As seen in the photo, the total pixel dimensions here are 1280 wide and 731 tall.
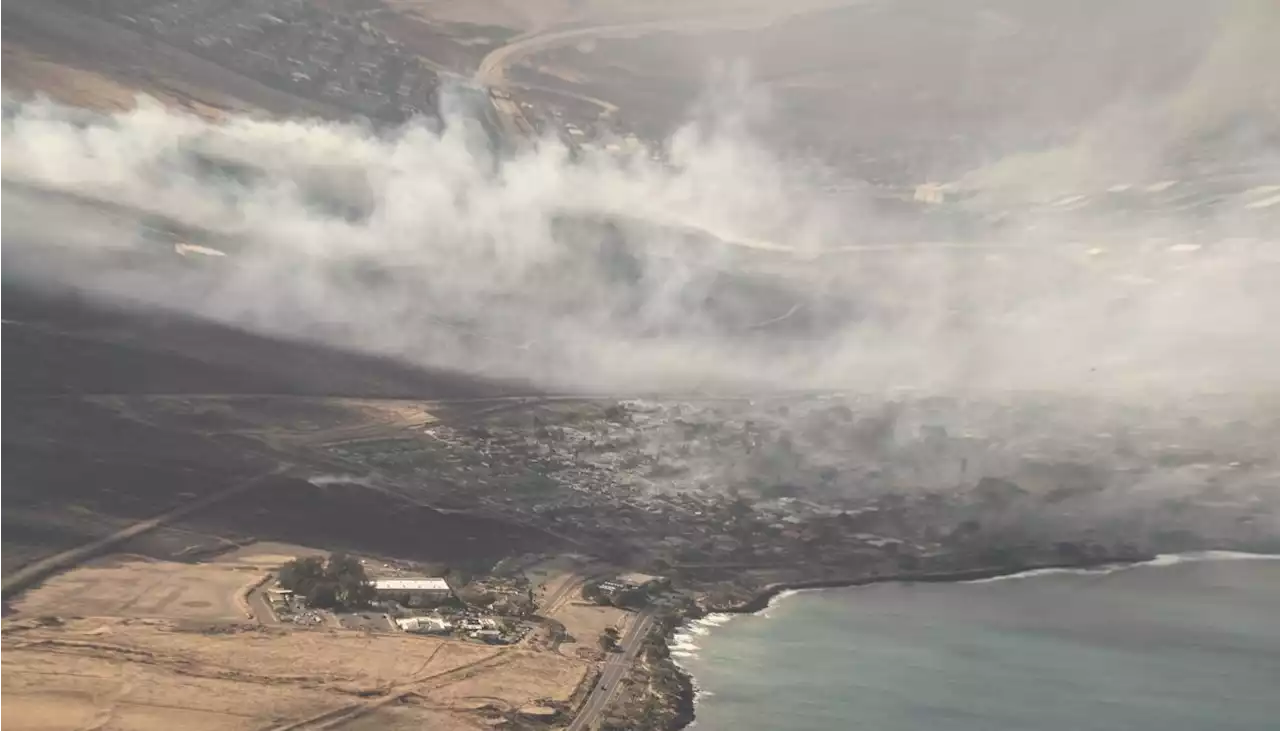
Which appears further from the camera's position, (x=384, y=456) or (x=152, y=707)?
(x=384, y=456)

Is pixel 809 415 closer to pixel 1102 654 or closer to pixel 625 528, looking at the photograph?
pixel 625 528

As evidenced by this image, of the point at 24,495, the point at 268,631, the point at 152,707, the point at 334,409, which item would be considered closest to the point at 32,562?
the point at 24,495

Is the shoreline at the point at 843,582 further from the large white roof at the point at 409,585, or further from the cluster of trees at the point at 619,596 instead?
the large white roof at the point at 409,585

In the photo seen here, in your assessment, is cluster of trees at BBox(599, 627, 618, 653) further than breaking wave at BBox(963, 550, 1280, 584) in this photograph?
No

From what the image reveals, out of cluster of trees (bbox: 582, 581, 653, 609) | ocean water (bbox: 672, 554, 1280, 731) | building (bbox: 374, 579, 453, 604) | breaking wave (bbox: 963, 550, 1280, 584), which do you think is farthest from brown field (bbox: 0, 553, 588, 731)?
breaking wave (bbox: 963, 550, 1280, 584)

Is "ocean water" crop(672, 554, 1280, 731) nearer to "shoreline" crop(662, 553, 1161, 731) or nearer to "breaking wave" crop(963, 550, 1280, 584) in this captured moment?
"breaking wave" crop(963, 550, 1280, 584)

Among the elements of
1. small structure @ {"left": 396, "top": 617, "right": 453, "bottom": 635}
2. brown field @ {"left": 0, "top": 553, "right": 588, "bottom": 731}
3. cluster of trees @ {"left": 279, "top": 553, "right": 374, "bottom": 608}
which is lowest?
brown field @ {"left": 0, "top": 553, "right": 588, "bottom": 731}

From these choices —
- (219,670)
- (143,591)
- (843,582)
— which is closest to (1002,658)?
(843,582)
